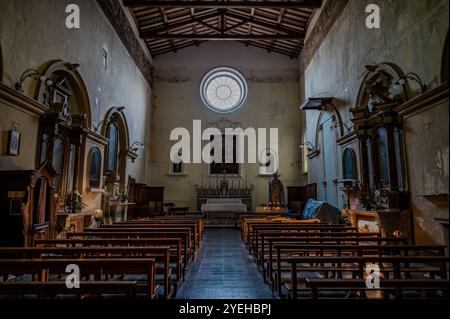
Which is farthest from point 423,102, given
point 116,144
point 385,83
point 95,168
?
point 116,144

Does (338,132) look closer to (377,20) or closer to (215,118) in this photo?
(377,20)

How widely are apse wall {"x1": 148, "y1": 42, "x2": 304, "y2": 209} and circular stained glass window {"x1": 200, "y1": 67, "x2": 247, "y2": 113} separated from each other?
282 mm

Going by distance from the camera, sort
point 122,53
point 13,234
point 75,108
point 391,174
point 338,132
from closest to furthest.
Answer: point 13,234 → point 391,174 → point 75,108 → point 338,132 → point 122,53

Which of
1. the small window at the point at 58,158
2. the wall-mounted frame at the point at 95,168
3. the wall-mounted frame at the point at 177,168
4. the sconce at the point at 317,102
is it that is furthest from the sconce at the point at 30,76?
the wall-mounted frame at the point at 177,168

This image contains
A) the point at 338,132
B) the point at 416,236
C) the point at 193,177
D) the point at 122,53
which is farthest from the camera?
the point at 193,177

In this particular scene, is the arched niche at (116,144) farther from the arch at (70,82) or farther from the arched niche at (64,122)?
the arched niche at (64,122)

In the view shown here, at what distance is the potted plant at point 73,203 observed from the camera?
7.31 metres

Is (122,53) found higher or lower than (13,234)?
higher

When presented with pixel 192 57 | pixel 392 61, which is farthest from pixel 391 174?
pixel 192 57

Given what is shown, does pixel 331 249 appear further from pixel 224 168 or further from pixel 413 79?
pixel 224 168

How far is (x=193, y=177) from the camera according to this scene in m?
16.4

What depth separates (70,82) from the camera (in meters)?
8.14

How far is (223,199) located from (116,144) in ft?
A: 18.8
